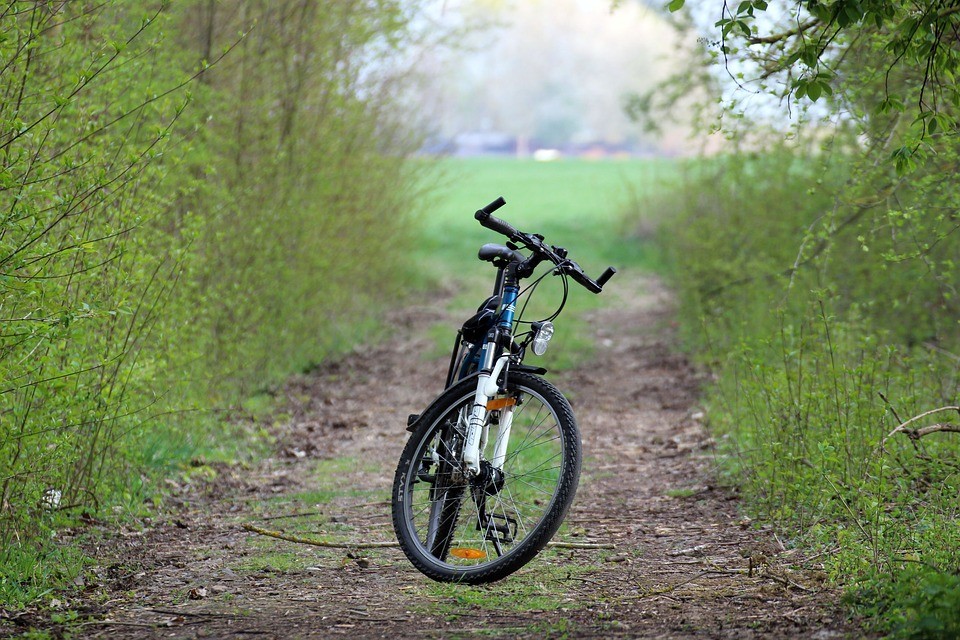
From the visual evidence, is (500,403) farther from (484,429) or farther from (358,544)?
(358,544)

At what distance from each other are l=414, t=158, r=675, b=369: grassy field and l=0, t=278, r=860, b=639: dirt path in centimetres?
449

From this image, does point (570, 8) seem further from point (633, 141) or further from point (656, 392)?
point (656, 392)

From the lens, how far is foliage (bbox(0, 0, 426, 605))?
4730mm

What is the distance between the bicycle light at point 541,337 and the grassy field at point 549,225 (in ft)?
22.4

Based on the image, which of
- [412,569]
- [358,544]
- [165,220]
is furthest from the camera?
[165,220]

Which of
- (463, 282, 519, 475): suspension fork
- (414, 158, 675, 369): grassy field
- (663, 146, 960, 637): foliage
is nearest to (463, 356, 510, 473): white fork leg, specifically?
(463, 282, 519, 475): suspension fork

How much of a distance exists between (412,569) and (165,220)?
3.64m

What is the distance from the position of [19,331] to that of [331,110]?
653 cm

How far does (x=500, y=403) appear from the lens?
470 centimetres

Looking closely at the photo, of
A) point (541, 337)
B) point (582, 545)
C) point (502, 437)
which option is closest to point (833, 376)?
point (582, 545)

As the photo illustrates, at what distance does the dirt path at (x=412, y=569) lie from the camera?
4152 mm

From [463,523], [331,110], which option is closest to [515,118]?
[331,110]

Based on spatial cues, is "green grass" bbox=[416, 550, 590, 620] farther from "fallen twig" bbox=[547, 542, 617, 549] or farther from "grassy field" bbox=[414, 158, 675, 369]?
"grassy field" bbox=[414, 158, 675, 369]

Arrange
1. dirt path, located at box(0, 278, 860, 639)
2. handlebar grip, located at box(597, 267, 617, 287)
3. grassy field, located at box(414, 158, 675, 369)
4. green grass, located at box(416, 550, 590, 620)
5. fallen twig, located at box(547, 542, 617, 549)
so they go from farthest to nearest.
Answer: grassy field, located at box(414, 158, 675, 369) < fallen twig, located at box(547, 542, 617, 549) < handlebar grip, located at box(597, 267, 617, 287) < green grass, located at box(416, 550, 590, 620) < dirt path, located at box(0, 278, 860, 639)
